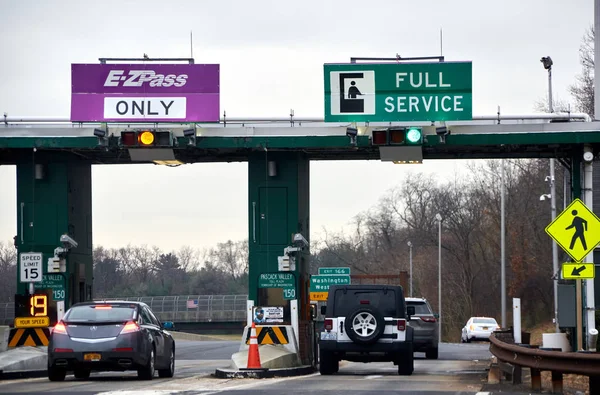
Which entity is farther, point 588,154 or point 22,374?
point 588,154

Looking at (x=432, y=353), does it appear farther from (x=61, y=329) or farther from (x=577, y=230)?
(x=61, y=329)

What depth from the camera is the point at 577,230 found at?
20312 millimetres

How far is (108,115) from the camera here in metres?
26.8

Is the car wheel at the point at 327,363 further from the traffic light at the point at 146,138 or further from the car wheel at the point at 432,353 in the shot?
the car wheel at the point at 432,353

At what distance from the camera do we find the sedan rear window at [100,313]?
20.8 m

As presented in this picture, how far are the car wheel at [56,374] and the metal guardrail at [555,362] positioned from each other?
782 centimetres

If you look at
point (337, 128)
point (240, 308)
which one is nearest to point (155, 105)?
point (337, 128)

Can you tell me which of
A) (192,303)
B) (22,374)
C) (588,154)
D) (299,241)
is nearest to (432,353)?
(299,241)

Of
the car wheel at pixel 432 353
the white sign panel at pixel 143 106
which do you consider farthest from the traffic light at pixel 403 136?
the car wheel at pixel 432 353

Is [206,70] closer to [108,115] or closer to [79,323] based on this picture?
[108,115]

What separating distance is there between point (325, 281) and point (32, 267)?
15.2 meters

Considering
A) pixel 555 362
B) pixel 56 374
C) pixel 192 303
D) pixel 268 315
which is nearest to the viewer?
pixel 555 362

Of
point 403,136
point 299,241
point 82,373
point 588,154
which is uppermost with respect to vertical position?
point 403,136

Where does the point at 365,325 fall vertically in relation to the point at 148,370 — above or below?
above
